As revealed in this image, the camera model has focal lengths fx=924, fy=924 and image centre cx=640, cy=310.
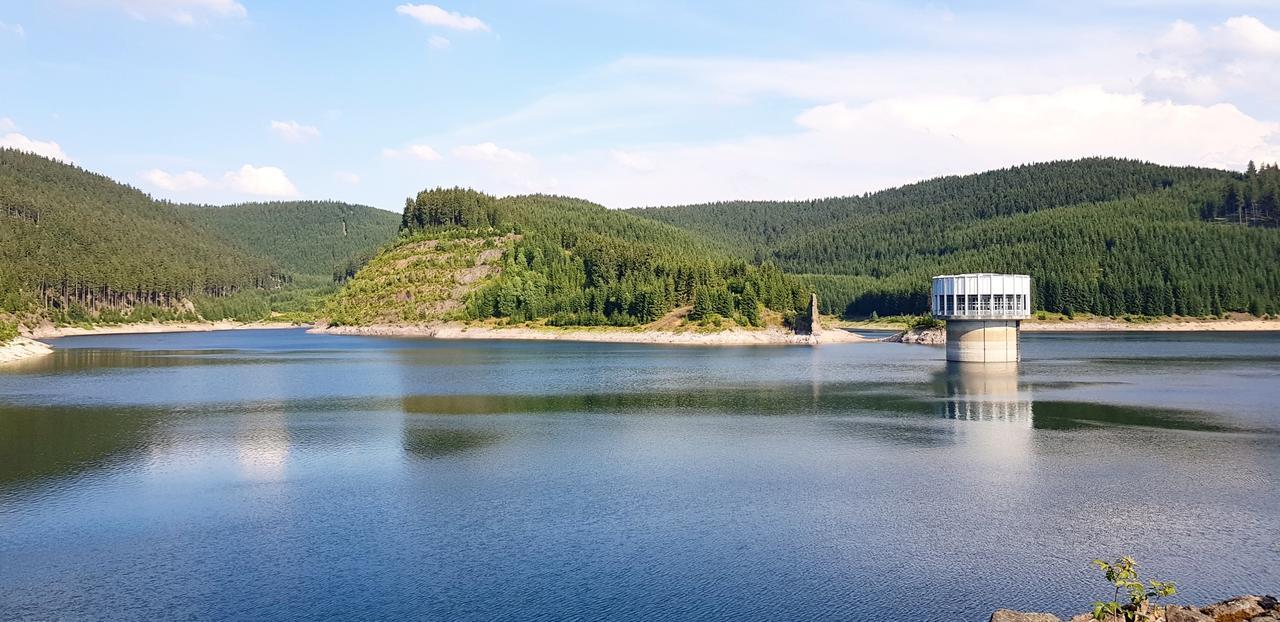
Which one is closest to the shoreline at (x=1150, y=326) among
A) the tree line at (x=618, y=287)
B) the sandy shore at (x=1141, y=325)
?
the sandy shore at (x=1141, y=325)

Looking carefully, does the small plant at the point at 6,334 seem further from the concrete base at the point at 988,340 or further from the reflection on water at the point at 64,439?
the concrete base at the point at 988,340

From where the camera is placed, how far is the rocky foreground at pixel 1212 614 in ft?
69.2

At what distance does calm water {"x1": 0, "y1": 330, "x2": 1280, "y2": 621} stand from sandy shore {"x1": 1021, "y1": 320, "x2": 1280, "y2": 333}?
11373cm

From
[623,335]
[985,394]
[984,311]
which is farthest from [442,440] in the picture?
[623,335]

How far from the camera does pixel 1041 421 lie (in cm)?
5922

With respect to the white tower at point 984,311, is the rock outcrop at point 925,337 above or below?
below

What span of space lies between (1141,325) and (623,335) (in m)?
108

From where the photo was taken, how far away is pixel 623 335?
515ft

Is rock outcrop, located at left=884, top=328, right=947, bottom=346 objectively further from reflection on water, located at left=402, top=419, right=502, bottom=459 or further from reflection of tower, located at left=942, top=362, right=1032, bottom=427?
reflection on water, located at left=402, top=419, right=502, bottom=459

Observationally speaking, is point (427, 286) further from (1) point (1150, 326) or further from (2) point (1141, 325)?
(1) point (1150, 326)

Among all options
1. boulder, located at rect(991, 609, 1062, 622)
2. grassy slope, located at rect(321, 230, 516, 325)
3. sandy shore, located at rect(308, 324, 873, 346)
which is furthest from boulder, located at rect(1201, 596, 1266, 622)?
grassy slope, located at rect(321, 230, 516, 325)

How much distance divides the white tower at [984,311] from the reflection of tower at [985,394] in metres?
1.63

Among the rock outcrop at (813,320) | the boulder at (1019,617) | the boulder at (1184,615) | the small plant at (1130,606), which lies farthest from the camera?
the rock outcrop at (813,320)

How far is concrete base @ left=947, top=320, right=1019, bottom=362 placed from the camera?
100250mm
